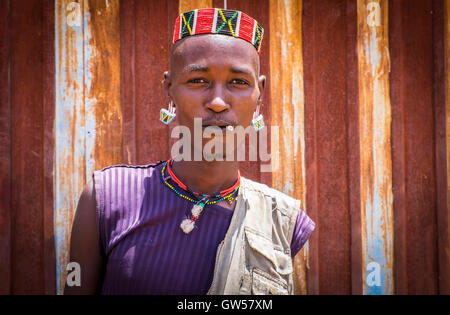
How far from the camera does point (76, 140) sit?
253 cm

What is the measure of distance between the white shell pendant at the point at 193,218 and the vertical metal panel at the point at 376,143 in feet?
5.41

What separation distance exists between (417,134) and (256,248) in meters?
1.97

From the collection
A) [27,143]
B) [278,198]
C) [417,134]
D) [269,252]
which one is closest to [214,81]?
[278,198]

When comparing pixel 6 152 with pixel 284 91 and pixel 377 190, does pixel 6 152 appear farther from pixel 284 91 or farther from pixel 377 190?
pixel 377 190

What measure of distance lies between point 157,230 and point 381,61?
7.53 ft

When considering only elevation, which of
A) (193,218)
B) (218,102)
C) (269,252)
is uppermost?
(218,102)

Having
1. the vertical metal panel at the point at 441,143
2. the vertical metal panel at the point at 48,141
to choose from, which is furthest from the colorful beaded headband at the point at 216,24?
the vertical metal panel at the point at 441,143

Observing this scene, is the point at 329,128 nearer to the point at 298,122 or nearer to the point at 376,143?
the point at 298,122

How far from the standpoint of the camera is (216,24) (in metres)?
1.64

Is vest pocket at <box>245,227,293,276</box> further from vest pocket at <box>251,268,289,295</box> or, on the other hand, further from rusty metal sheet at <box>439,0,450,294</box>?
rusty metal sheet at <box>439,0,450,294</box>

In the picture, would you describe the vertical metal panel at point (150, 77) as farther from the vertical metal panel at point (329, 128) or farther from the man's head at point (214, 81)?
the vertical metal panel at point (329, 128)

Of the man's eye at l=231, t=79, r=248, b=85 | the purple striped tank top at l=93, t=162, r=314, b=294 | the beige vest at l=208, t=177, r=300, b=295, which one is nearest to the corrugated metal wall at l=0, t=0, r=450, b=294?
the beige vest at l=208, t=177, r=300, b=295

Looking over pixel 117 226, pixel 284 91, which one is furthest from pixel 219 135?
pixel 284 91

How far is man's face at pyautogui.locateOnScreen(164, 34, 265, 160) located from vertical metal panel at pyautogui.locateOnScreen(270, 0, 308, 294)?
41.9 inches
